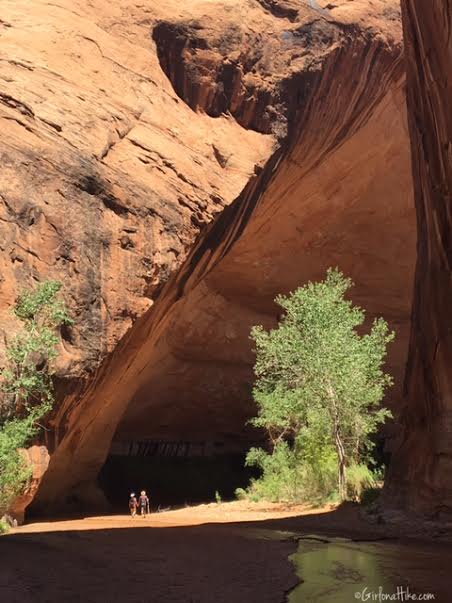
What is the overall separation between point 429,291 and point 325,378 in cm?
503

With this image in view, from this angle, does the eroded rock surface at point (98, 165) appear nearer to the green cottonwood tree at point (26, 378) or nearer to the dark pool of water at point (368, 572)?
the green cottonwood tree at point (26, 378)

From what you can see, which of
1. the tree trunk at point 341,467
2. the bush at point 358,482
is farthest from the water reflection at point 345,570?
the bush at point 358,482

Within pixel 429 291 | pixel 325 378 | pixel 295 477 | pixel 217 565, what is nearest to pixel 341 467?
pixel 325 378

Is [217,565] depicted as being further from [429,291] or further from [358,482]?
[358,482]

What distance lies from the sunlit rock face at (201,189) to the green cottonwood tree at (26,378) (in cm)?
56

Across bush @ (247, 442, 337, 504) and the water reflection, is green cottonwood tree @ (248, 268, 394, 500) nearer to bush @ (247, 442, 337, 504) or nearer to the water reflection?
bush @ (247, 442, 337, 504)

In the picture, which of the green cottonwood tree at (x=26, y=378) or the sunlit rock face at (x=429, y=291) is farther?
the green cottonwood tree at (x=26, y=378)

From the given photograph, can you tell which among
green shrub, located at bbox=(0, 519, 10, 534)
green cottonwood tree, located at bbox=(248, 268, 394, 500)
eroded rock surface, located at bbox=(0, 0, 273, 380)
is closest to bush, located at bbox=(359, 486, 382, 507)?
green cottonwood tree, located at bbox=(248, 268, 394, 500)

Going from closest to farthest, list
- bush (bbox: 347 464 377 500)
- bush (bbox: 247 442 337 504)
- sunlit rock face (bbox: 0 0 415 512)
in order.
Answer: sunlit rock face (bbox: 0 0 415 512) → bush (bbox: 347 464 377 500) → bush (bbox: 247 442 337 504)

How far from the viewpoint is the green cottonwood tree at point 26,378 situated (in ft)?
36.5

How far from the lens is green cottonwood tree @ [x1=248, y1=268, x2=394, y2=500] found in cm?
1653

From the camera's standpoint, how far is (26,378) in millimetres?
11641

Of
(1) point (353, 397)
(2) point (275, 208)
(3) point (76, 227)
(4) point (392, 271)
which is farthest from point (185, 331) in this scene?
(3) point (76, 227)

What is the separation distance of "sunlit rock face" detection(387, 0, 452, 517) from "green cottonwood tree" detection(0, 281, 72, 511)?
717 cm
